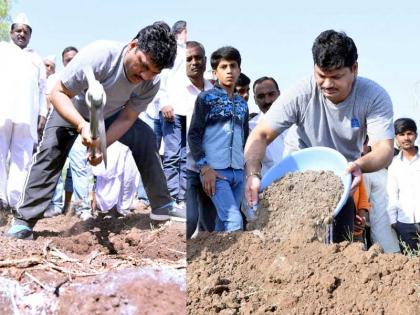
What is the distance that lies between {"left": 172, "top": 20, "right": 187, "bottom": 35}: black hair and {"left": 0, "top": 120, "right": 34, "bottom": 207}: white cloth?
64 cm

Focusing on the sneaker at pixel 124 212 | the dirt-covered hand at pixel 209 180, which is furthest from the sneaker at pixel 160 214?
the dirt-covered hand at pixel 209 180

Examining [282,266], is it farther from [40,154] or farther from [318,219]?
[40,154]

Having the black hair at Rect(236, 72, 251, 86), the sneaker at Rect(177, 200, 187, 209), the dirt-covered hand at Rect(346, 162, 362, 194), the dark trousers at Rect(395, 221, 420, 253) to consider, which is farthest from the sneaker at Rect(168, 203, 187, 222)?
the dark trousers at Rect(395, 221, 420, 253)

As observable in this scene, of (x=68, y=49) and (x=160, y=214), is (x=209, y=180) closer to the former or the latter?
(x=160, y=214)

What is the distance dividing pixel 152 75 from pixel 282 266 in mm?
778

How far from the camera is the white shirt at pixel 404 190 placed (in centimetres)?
383

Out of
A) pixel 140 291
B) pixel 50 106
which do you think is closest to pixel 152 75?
pixel 50 106

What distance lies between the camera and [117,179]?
2.18 metres

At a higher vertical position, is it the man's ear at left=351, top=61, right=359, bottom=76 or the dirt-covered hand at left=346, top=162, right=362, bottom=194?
the man's ear at left=351, top=61, right=359, bottom=76

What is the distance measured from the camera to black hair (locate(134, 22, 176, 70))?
6.59 feet

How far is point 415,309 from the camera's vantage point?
200 centimetres

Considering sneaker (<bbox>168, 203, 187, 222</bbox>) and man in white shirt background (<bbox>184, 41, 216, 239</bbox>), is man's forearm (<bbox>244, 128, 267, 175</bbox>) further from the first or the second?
sneaker (<bbox>168, 203, 187, 222</bbox>)

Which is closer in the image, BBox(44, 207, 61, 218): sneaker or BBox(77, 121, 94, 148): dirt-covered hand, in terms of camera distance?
BBox(77, 121, 94, 148): dirt-covered hand

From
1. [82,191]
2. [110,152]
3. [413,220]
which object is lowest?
[413,220]
